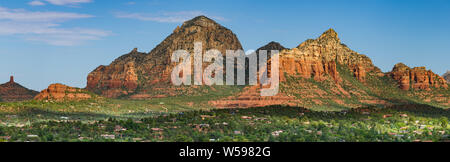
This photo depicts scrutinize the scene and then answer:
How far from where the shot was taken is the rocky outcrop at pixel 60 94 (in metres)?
142

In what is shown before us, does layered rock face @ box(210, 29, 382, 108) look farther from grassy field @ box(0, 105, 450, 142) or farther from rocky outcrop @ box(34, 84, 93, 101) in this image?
grassy field @ box(0, 105, 450, 142)

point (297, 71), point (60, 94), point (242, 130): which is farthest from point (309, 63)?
point (242, 130)

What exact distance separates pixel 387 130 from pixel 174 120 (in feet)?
110

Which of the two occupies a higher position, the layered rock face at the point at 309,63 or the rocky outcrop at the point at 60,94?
the layered rock face at the point at 309,63

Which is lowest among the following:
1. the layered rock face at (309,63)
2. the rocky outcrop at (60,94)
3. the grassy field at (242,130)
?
the grassy field at (242,130)

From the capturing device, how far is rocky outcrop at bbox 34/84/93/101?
467 ft

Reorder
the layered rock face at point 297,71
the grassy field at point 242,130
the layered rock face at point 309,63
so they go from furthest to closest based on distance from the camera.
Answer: the layered rock face at point 309,63
the layered rock face at point 297,71
the grassy field at point 242,130

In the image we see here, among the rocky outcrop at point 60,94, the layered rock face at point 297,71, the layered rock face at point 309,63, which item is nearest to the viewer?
the rocky outcrop at point 60,94

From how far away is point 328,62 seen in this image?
7594 inches

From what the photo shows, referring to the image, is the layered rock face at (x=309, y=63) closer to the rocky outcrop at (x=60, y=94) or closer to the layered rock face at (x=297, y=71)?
the layered rock face at (x=297, y=71)

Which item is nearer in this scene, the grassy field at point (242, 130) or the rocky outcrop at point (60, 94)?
the grassy field at point (242, 130)

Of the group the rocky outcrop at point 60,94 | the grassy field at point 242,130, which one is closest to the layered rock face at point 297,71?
A: the rocky outcrop at point 60,94
